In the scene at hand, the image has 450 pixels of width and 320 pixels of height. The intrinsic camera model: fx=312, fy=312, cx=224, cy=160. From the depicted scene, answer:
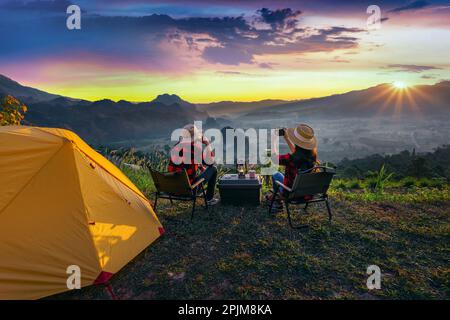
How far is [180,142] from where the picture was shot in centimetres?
665

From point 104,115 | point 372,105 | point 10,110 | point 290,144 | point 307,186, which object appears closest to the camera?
point 307,186

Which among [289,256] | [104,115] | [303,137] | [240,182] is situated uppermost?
[104,115]

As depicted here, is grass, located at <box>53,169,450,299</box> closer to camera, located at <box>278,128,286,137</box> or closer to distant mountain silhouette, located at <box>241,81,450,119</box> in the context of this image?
camera, located at <box>278,128,286,137</box>

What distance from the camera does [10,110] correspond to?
7.84 meters

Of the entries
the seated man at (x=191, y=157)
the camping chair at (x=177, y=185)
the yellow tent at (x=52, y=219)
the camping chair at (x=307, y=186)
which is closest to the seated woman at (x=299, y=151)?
the camping chair at (x=307, y=186)

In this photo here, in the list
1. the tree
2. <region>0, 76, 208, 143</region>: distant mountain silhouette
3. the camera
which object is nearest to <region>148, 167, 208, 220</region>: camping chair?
the camera

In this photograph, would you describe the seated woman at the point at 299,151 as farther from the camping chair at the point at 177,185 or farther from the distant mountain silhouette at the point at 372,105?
the distant mountain silhouette at the point at 372,105

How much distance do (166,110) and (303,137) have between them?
74037 mm

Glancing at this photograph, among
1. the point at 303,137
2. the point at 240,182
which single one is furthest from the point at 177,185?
the point at 303,137

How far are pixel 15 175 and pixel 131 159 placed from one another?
704cm

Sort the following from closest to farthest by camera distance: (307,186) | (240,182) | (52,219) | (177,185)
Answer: (52,219)
(307,186)
(177,185)
(240,182)

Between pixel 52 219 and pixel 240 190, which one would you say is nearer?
pixel 52 219

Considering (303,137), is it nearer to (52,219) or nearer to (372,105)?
(52,219)

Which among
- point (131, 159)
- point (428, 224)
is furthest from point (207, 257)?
point (131, 159)
